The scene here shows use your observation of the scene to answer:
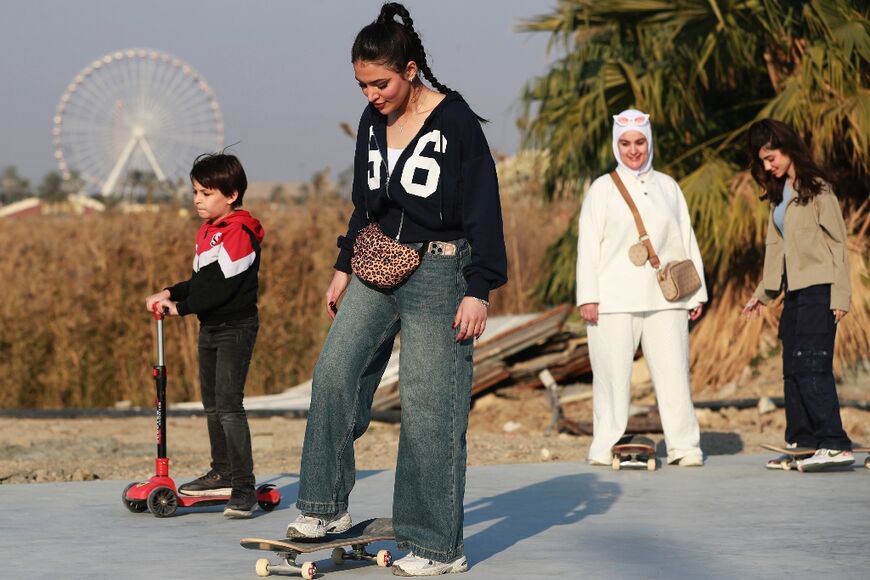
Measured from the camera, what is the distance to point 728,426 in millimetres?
10766

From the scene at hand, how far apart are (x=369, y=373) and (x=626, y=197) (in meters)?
3.59

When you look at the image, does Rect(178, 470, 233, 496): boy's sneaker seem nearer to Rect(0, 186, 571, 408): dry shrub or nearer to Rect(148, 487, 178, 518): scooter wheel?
Rect(148, 487, 178, 518): scooter wheel

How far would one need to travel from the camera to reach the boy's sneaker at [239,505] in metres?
5.91

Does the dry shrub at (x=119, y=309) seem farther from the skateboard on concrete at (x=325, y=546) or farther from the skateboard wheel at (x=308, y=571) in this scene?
the skateboard wheel at (x=308, y=571)

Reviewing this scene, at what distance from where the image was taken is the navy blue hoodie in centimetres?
455

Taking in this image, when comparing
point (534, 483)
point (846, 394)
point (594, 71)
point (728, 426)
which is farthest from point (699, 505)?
point (594, 71)

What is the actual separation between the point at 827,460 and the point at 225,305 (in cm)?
333

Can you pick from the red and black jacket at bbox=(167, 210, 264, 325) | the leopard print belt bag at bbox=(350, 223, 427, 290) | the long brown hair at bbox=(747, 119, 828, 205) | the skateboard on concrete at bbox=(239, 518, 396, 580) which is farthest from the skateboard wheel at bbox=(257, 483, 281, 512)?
the long brown hair at bbox=(747, 119, 828, 205)

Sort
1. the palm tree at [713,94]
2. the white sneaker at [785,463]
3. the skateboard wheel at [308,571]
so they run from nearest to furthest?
the skateboard wheel at [308,571]
the white sneaker at [785,463]
the palm tree at [713,94]

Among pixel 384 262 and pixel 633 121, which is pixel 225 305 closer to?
pixel 384 262

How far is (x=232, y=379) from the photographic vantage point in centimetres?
598

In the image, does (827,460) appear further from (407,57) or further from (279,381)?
(279,381)

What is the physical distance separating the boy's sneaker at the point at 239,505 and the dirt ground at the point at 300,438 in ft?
7.54

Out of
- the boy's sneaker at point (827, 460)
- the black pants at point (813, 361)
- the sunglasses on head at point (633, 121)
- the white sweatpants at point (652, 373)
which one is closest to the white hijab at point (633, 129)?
the sunglasses on head at point (633, 121)
